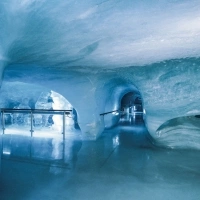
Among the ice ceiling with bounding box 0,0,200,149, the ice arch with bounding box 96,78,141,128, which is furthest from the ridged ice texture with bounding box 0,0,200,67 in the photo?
the ice arch with bounding box 96,78,141,128

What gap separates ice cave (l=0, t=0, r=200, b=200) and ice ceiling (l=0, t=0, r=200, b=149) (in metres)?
0.02

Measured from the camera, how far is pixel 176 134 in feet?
20.6

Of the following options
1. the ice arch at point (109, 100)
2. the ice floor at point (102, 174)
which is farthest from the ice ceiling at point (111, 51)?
the ice floor at point (102, 174)

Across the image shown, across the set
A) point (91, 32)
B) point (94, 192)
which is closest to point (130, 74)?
point (91, 32)

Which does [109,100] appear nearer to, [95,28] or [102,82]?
[102,82]

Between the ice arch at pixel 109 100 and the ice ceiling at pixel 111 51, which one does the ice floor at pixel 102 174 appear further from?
the ice arch at pixel 109 100

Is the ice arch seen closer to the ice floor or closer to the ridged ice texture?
the ice floor

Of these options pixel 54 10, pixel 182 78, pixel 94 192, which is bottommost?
pixel 94 192

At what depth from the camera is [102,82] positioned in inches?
305

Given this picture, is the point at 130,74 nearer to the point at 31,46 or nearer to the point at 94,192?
the point at 31,46

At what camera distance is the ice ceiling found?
8.20ft

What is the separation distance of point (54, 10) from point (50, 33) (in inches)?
25.1

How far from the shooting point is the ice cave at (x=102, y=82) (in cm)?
263

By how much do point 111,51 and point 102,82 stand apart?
11.1 feet
